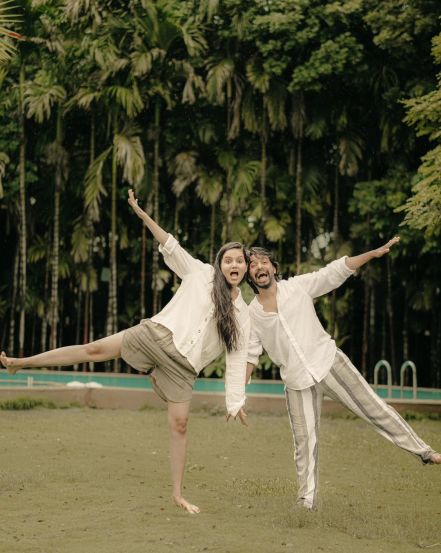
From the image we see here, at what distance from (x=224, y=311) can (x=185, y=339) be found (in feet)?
0.94

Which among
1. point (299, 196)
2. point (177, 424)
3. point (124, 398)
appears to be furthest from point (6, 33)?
point (299, 196)

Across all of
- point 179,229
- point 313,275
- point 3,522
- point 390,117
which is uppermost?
point 390,117

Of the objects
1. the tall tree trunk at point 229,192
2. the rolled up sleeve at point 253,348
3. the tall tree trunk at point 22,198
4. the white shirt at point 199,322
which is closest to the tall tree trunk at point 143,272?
the tall tree trunk at point 229,192

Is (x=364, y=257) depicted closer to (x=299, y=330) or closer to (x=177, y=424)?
(x=299, y=330)

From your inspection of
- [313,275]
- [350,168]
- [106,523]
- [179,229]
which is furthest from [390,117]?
[106,523]

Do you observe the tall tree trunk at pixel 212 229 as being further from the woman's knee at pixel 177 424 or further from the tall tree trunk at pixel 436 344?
the woman's knee at pixel 177 424

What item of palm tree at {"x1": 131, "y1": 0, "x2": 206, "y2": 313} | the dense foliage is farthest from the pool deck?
palm tree at {"x1": 131, "y1": 0, "x2": 206, "y2": 313}

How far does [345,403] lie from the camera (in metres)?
6.38

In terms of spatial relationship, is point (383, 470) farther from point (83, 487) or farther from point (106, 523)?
point (106, 523)

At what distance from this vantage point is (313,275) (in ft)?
21.1

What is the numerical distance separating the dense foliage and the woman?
10.4m

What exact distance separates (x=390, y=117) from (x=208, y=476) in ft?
35.0

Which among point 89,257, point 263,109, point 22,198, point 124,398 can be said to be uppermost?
point 263,109

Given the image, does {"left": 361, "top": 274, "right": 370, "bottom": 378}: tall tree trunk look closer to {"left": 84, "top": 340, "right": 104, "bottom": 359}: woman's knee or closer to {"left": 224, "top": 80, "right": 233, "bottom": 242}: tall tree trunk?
{"left": 224, "top": 80, "right": 233, "bottom": 242}: tall tree trunk
